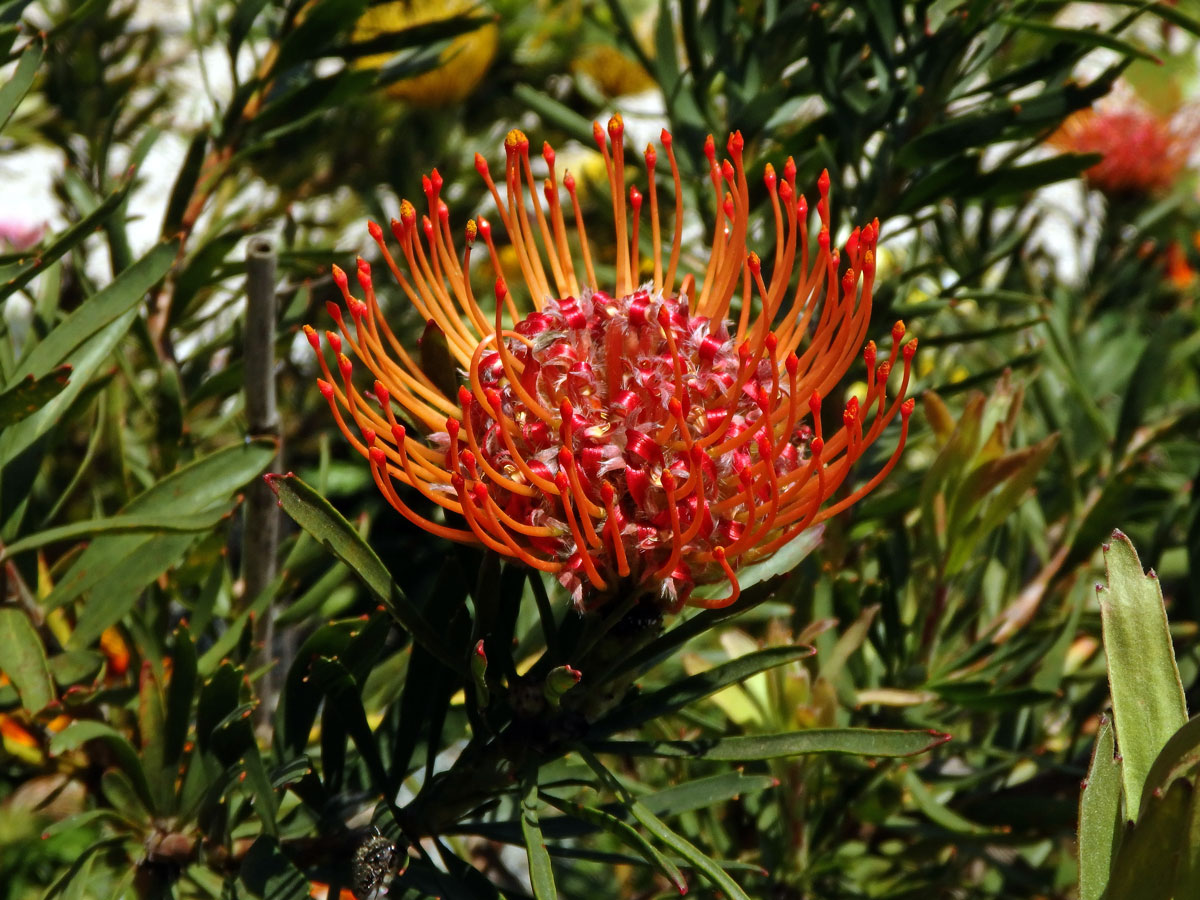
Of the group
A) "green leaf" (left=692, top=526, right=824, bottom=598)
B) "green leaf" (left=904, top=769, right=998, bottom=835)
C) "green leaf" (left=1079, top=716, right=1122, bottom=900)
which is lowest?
"green leaf" (left=904, top=769, right=998, bottom=835)

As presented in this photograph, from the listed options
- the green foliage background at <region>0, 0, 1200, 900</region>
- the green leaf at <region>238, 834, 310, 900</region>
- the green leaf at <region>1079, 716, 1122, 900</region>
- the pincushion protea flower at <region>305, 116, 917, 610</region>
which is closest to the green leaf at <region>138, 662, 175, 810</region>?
the green foliage background at <region>0, 0, 1200, 900</region>

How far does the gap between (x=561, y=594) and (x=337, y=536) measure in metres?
0.17

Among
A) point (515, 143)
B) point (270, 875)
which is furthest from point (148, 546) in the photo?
point (515, 143)

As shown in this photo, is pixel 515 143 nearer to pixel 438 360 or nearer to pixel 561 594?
pixel 438 360

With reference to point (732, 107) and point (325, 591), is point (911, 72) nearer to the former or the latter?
point (732, 107)

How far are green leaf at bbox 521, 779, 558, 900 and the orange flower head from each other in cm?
129

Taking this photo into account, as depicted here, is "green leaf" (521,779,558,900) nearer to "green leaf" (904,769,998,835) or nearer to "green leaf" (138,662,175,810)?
"green leaf" (138,662,175,810)

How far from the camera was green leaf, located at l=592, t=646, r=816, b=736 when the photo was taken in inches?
19.6

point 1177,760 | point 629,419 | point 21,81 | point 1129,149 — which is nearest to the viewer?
point 1177,760

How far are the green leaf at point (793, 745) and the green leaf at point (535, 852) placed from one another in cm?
4

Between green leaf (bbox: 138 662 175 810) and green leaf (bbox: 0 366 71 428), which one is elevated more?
green leaf (bbox: 0 366 71 428)

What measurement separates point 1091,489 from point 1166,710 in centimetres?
62

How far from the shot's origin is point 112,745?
0.56m

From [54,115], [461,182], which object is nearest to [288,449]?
[461,182]
